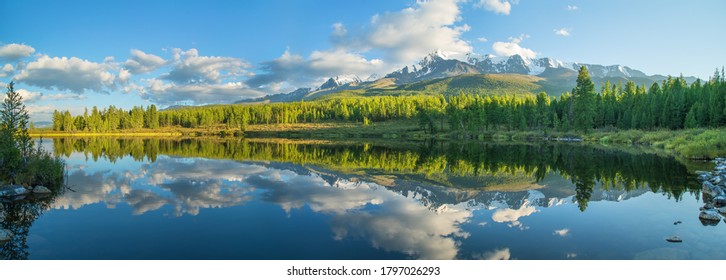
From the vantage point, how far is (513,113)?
121188 mm

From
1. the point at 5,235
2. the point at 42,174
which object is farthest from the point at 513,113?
the point at 5,235

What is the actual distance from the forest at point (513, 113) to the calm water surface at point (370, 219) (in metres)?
69.0

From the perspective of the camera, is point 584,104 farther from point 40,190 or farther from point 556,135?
point 40,190

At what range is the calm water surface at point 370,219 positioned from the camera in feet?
37.4

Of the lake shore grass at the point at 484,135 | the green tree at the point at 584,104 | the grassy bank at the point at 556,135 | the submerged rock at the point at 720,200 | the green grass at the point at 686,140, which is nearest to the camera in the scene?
the submerged rock at the point at 720,200

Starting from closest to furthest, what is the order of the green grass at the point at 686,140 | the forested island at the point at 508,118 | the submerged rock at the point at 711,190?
the submerged rock at the point at 711,190 → the green grass at the point at 686,140 → the forested island at the point at 508,118

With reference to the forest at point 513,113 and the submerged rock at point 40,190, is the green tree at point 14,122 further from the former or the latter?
the forest at point 513,113

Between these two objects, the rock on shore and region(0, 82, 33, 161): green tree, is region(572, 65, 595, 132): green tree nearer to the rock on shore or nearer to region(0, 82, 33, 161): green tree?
the rock on shore

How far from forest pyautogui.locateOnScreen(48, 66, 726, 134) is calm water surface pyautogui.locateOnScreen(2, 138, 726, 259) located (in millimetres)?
68953

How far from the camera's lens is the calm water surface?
11414 millimetres

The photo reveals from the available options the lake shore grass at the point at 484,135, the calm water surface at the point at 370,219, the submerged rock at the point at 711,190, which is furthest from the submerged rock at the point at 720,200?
the lake shore grass at the point at 484,135

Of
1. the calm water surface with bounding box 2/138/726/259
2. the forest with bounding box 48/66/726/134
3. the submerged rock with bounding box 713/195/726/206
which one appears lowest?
the calm water surface with bounding box 2/138/726/259

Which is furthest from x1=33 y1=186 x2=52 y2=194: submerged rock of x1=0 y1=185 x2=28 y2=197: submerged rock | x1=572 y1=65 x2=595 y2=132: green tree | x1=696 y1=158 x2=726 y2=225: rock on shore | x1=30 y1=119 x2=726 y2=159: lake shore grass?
x1=572 y1=65 x2=595 y2=132: green tree
